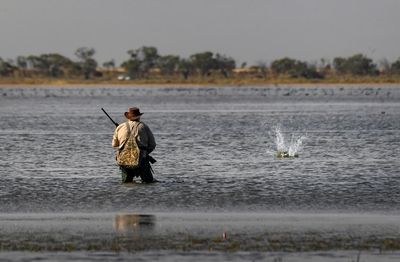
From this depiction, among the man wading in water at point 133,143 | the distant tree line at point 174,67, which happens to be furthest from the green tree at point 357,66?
the man wading in water at point 133,143

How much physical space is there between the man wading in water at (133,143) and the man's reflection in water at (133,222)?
3317 mm

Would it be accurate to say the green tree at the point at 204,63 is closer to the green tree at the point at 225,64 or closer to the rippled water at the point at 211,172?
the green tree at the point at 225,64

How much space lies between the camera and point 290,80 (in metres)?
166

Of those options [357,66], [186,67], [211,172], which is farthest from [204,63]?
[211,172]

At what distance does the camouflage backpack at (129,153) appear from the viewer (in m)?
19.0

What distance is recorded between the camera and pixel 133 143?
62.5 feet

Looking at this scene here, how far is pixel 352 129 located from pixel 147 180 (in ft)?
71.4

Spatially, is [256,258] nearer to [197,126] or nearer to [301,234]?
[301,234]

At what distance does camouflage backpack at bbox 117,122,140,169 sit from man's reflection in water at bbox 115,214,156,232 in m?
3.31

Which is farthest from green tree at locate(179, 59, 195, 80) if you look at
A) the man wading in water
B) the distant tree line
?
the man wading in water

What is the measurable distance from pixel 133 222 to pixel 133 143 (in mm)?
4181

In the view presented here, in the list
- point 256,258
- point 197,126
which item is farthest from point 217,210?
point 197,126

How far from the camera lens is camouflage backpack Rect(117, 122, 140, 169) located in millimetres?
19031

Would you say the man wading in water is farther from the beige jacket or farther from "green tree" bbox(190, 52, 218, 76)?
"green tree" bbox(190, 52, 218, 76)
